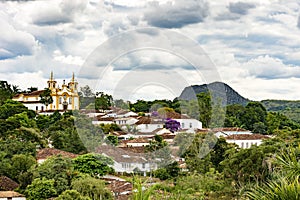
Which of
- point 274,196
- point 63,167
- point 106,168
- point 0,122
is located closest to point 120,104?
point 106,168

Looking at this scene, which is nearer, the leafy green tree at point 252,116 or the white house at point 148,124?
the white house at point 148,124

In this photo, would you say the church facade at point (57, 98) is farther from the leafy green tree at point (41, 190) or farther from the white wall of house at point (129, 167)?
the leafy green tree at point (41, 190)

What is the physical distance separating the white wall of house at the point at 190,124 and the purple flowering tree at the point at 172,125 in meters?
0.58

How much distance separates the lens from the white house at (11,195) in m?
13.7

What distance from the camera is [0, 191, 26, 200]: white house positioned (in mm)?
13688

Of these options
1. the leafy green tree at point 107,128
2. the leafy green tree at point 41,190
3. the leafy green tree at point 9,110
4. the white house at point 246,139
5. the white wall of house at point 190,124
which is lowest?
the leafy green tree at point 41,190

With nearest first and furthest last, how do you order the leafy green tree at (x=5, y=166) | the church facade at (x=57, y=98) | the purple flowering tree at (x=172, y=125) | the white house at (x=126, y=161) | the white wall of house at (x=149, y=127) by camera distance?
the leafy green tree at (x=5, y=166) → the white house at (x=126, y=161) → the purple flowering tree at (x=172, y=125) → the white wall of house at (x=149, y=127) → the church facade at (x=57, y=98)

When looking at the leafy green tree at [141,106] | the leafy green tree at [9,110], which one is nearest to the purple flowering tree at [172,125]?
the leafy green tree at [141,106]

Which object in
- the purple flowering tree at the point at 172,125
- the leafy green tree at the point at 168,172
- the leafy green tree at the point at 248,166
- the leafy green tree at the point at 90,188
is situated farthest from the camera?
the purple flowering tree at the point at 172,125

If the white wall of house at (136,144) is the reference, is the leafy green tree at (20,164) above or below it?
below

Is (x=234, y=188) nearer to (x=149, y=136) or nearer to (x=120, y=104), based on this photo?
(x=120, y=104)

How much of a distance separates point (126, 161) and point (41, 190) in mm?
6031

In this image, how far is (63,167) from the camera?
15508 mm

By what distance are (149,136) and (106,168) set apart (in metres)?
7.29
